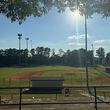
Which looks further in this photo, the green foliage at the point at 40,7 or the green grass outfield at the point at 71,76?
the green grass outfield at the point at 71,76

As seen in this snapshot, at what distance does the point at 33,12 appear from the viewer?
12500 mm

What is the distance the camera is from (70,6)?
13039mm

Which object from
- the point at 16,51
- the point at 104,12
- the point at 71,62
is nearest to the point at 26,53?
the point at 16,51

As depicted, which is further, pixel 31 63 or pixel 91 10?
pixel 31 63

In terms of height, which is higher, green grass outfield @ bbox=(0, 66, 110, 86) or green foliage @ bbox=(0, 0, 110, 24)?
green foliage @ bbox=(0, 0, 110, 24)

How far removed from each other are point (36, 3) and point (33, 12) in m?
0.36

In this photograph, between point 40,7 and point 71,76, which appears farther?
point 71,76

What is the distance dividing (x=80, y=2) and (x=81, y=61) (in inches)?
7383

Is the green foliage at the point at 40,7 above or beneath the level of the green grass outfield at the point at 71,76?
above

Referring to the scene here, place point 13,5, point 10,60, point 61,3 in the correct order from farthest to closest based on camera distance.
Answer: point 10,60 → point 61,3 → point 13,5

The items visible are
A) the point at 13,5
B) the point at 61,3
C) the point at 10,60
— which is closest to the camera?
the point at 13,5

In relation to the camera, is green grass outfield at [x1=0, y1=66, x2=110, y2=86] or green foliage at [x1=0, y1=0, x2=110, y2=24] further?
green grass outfield at [x1=0, y1=66, x2=110, y2=86]

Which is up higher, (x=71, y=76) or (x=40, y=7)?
(x=40, y=7)

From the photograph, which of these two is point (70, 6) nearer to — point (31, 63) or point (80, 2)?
point (80, 2)
